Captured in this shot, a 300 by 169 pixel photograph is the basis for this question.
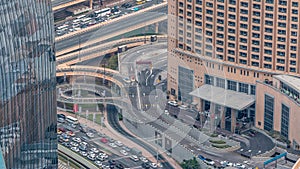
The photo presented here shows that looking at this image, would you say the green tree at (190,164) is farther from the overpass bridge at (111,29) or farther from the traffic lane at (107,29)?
the traffic lane at (107,29)

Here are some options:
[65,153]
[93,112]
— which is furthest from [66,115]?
[65,153]

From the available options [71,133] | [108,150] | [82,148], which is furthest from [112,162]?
[71,133]

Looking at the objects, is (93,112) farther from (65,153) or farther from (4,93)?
(4,93)

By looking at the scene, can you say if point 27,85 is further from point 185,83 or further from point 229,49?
point 185,83

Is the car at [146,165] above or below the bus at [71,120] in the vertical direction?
below

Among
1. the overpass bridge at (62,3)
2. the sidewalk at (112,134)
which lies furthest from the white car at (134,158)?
the overpass bridge at (62,3)
